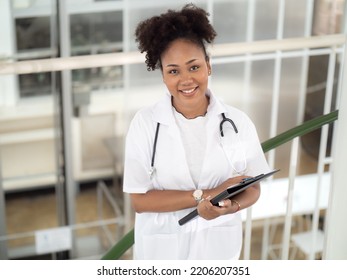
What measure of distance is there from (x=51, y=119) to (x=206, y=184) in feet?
8.61

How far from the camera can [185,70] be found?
1.65m

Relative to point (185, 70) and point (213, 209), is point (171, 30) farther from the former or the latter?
point (213, 209)

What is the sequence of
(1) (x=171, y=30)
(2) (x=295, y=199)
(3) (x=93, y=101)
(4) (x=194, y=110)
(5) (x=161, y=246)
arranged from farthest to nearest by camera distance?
(3) (x=93, y=101)
(2) (x=295, y=199)
(5) (x=161, y=246)
(4) (x=194, y=110)
(1) (x=171, y=30)

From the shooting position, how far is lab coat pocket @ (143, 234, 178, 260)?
72.6 inches

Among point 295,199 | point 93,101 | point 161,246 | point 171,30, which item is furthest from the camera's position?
point 93,101

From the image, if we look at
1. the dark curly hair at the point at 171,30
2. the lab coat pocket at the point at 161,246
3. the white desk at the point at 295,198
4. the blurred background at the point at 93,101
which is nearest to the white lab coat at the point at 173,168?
the lab coat pocket at the point at 161,246

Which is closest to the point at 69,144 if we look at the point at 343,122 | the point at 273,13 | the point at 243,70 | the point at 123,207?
the point at 123,207

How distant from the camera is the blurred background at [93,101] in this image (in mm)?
3965

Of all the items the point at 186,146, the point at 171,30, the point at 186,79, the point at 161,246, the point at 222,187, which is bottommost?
the point at 161,246

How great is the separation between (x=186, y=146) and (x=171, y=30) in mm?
313

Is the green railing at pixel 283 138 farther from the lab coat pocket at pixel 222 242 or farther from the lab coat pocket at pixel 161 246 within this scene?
the lab coat pocket at pixel 222 242

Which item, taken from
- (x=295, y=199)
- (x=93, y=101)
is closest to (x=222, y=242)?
(x=295, y=199)

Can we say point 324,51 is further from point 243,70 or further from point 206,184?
point 206,184

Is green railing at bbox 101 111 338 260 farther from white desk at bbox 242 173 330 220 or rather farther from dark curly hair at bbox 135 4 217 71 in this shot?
white desk at bbox 242 173 330 220
